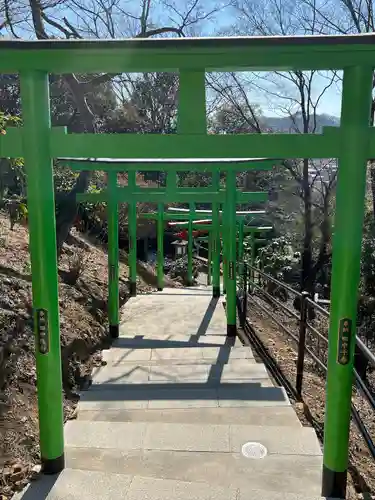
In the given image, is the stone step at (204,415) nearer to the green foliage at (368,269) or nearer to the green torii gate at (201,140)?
the green torii gate at (201,140)

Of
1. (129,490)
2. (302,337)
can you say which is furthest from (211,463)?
(302,337)

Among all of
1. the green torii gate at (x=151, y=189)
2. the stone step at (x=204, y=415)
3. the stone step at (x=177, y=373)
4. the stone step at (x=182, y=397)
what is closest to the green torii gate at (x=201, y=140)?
the stone step at (x=204, y=415)

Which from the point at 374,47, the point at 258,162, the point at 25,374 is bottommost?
the point at 25,374

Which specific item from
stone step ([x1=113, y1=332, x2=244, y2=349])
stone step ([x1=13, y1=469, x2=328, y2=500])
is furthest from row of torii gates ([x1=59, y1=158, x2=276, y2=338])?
stone step ([x1=13, y1=469, x2=328, y2=500])

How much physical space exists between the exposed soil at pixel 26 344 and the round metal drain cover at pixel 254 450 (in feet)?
4.60

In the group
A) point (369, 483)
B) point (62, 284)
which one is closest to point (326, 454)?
point (369, 483)

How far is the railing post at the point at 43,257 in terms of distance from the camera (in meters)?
2.45

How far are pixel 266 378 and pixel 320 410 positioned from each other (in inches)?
23.4

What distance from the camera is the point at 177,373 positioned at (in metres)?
4.66

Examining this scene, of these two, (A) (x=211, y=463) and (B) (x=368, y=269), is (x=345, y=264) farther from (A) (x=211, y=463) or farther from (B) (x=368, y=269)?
(B) (x=368, y=269)

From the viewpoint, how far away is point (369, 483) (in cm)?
303

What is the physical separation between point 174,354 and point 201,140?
344 centimetres

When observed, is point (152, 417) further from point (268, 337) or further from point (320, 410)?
point (268, 337)

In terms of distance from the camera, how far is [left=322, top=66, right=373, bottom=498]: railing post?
7.57ft
